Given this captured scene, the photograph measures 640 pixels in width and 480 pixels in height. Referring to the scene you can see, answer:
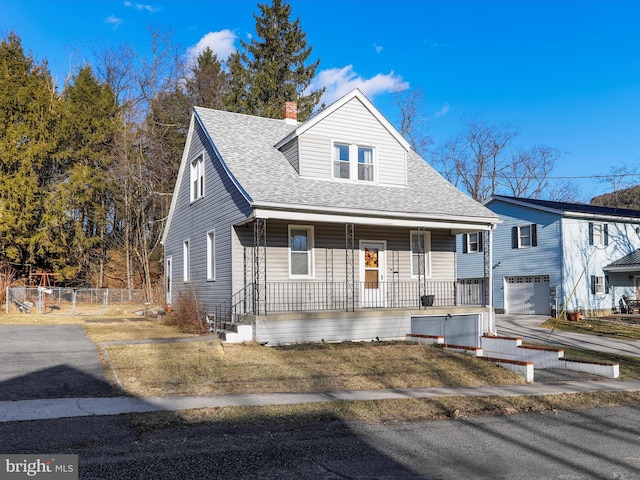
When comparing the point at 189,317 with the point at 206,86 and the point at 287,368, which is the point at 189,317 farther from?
the point at 206,86

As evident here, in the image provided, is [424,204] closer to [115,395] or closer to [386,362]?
[386,362]

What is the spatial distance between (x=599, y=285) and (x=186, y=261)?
22459 millimetres

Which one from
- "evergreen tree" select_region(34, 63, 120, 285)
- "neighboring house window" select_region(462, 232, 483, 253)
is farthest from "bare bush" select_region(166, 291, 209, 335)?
"neighboring house window" select_region(462, 232, 483, 253)

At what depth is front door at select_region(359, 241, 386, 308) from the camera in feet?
56.8

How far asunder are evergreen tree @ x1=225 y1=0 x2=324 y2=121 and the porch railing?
2318cm

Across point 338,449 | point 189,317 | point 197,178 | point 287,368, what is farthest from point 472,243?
point 338,449

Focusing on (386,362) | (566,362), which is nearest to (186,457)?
(386,362)

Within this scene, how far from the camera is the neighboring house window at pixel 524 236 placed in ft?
96.3

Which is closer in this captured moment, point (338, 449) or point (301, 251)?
point (338, 449)

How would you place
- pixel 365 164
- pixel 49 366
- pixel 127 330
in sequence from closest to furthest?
pixel 49 366, pixel 127 330, pixel 365 164

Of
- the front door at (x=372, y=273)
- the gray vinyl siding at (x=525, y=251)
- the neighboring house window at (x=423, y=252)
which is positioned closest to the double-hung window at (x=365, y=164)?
the front door at (x=372, y=273)

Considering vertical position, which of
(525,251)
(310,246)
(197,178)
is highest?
(197,178)

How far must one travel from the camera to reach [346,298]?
1573 centimetres

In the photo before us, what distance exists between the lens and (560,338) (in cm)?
2062
